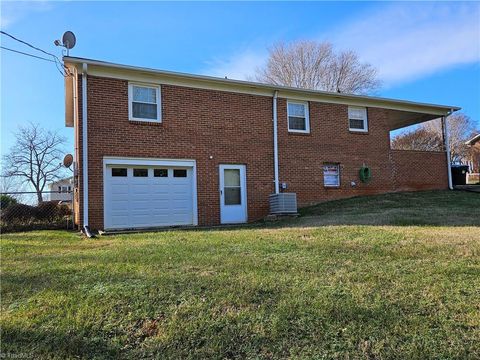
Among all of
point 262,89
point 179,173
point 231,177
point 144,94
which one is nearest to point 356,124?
point 262,89

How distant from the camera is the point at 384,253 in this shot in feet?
19.3

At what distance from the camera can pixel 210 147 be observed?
13.0m

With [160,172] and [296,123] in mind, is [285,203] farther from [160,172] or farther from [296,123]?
[160,172]

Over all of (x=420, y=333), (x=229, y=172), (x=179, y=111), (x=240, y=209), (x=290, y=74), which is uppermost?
(x=290, y=74)

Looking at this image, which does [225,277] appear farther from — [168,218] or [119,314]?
[168,218]

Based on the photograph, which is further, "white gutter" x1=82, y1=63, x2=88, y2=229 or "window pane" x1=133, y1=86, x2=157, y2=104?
"window pane" x1=133, y1=86, x2=157, y2=104

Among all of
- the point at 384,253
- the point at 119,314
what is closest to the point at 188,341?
the point at 119,314

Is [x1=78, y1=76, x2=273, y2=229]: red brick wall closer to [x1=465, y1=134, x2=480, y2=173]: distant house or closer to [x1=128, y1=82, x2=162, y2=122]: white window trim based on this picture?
[x1=128, y1=82, x2=162, y2=122]: white window trim

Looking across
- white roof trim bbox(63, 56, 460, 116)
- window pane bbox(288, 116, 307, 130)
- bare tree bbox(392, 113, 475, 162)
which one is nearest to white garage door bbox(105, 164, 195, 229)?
white roof trim bbox(63, 56, 460, 116)

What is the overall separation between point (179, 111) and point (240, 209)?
3716mm

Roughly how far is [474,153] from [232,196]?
1385 inches

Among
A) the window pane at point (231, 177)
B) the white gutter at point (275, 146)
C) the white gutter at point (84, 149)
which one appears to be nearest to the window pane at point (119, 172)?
the white gutter at point (84, 149)

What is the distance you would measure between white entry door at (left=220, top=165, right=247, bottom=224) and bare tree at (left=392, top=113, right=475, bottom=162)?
23961 millimetres

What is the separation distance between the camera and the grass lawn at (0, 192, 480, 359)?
10.6 ft
